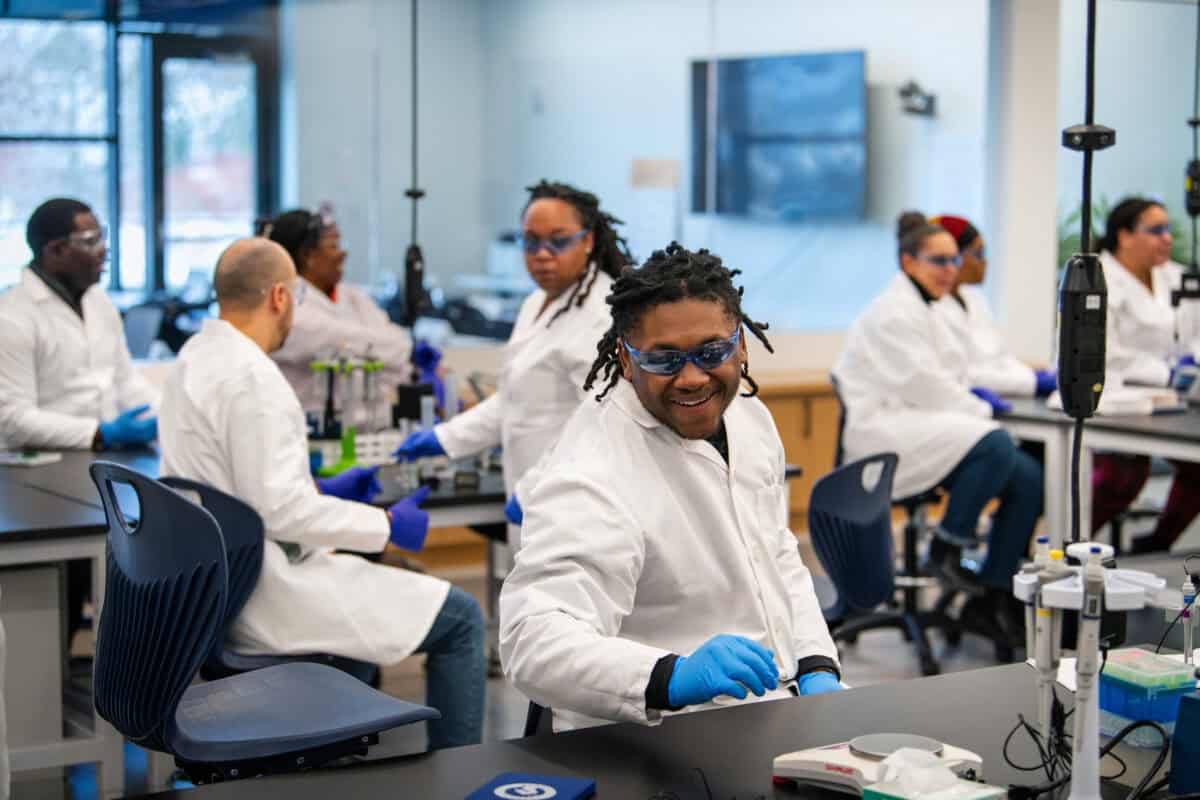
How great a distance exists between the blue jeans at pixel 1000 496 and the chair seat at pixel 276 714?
2522 mm

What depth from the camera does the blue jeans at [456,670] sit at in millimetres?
2863

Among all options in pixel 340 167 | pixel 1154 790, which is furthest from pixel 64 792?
pixel 340 167

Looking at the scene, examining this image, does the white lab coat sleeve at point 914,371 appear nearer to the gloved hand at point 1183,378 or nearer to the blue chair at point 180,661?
the gloved hand at point 1183,378

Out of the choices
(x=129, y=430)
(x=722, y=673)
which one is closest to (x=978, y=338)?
(x=129, y=430)

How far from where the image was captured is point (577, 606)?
68.8 inches

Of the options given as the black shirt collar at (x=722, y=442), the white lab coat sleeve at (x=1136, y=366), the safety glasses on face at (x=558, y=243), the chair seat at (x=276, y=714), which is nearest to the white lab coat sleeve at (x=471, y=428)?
the safety glasses on face at (x=558, y=243)

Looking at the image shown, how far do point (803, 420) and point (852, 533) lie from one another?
2.83 metres

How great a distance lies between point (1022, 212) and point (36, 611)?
492 centimetres

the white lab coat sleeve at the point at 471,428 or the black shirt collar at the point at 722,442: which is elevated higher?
the black shirt collar at the point at 722,442

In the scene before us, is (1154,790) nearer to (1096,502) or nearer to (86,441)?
(86,441)

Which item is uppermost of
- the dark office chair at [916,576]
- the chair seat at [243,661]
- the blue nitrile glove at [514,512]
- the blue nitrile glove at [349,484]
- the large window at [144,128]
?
the large window at [144,128]

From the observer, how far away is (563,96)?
6168 mm

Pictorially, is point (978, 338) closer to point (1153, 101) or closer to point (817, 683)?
point (1153, 101)

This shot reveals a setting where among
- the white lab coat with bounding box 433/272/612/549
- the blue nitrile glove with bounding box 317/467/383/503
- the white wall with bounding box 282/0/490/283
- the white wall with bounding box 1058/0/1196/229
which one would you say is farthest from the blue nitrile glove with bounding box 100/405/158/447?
the white wall with bounding box 1058/0/1196/229
